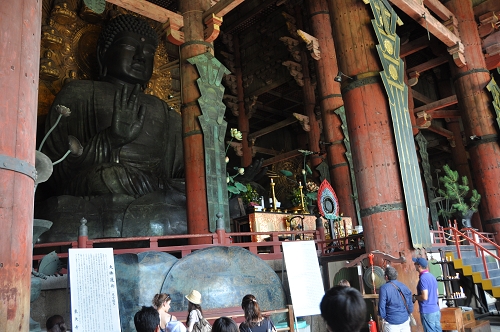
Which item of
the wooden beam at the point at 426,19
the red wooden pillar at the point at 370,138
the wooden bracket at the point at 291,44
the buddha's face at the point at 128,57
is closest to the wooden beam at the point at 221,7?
the red wooden pillar at the point at 370,138

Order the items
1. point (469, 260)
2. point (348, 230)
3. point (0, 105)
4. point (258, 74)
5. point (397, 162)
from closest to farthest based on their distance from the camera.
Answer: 1. point (0, 105)
2. point (397, 162)
3. point (469, 260)
4. point (348, 230)
5. point (258, 74)

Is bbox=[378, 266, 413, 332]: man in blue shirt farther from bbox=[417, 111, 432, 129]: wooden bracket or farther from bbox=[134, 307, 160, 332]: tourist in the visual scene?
bbox=[417, 111, 432, 129]: wooden bracket

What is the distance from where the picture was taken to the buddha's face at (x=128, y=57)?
8156 millimetres

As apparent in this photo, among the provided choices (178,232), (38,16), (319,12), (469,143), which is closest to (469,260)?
(469,143)

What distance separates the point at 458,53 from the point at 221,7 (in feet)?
15.9

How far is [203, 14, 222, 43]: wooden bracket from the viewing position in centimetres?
597

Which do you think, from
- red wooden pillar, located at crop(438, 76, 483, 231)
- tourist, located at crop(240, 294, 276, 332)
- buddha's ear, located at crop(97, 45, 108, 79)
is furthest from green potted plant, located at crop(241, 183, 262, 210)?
red wooden pillar, located at crop(438, 76, 483, 231)

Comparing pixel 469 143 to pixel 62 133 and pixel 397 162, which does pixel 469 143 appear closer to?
pixel 397 162

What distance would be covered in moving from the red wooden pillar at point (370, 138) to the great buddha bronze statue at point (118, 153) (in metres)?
3.00

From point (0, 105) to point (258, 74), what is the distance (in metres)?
9.80

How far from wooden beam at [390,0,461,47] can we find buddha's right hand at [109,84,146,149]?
3855 mm

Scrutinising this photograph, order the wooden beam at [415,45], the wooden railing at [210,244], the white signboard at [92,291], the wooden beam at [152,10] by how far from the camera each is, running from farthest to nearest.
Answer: the wooden beam at [415,45], the wooden beam at [152,10], the wooden railing at [210,244], the white signboard at [92,291]

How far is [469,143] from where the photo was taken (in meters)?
8.42

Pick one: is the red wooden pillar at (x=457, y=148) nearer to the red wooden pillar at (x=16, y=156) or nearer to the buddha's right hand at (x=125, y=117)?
the buddha's right hand at (x=125, y=117)
